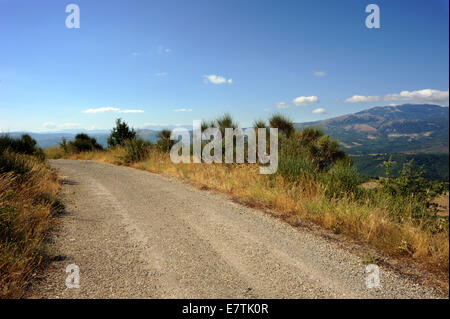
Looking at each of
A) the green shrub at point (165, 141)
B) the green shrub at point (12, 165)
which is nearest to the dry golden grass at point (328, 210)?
the green shrub at point (12, 165)

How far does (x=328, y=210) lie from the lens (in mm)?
4922

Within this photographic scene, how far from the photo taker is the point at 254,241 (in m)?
4.16

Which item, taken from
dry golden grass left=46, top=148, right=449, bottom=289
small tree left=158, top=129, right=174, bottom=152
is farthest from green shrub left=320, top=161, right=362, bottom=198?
small tree left=158, top=129, right=174, bottom=152

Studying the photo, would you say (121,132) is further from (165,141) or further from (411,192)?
(411,192)

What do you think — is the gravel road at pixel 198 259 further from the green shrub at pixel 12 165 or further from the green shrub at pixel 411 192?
the green shrub at pixel 12 165

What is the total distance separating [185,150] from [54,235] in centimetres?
949

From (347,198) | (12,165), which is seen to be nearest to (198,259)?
(347,198)

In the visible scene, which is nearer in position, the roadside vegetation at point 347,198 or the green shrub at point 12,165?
the roadside vegetation at point 347,198

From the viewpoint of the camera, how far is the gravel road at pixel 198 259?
2768 mm

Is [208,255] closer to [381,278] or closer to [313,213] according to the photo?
[381,278]

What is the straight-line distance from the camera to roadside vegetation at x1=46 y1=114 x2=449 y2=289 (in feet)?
12.2

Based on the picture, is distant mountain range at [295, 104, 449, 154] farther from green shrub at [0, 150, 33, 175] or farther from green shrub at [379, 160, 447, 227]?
green shrub at [0, 150, 33, 175]

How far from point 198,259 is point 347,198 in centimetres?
385
